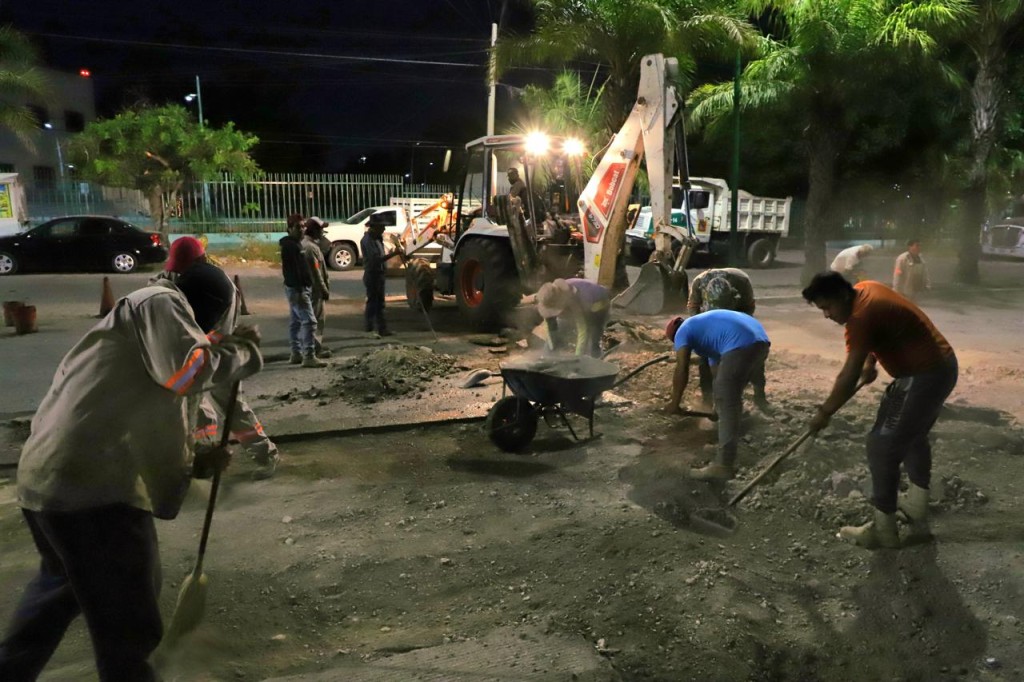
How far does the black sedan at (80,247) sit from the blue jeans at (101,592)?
1840 cm

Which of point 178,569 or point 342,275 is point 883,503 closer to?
point 178,569

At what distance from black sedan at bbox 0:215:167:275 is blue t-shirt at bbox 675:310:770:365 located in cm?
1729

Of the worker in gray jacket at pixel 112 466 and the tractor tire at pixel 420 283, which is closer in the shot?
the worker in gray jacket at pixel 112 466

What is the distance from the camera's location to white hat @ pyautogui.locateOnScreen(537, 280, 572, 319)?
672 centimetres

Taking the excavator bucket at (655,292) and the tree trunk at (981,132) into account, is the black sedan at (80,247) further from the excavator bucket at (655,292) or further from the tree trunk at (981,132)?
the tree trunk at (981,132)

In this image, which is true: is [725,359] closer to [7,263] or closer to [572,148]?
[572,148]

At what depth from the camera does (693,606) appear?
389cm

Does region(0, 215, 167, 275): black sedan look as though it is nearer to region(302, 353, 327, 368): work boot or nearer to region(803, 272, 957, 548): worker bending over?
region(302, 353, 327, 368): work boot

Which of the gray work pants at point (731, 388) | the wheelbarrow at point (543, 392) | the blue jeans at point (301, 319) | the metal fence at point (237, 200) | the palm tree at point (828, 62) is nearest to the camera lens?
the gray work pants at point (731, 388)

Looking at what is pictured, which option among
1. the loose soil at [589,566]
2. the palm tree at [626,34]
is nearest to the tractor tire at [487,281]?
the palm tree at [626,34]

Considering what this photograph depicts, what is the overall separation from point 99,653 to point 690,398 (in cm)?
591

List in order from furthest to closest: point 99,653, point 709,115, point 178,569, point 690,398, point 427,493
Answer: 1. point 709,115
2. point 690,398
3. point 427,493
4. point 178,569
5. point 99,653

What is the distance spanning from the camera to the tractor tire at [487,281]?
11.2m

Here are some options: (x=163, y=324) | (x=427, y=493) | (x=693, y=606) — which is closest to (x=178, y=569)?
(x=427, y=493)
